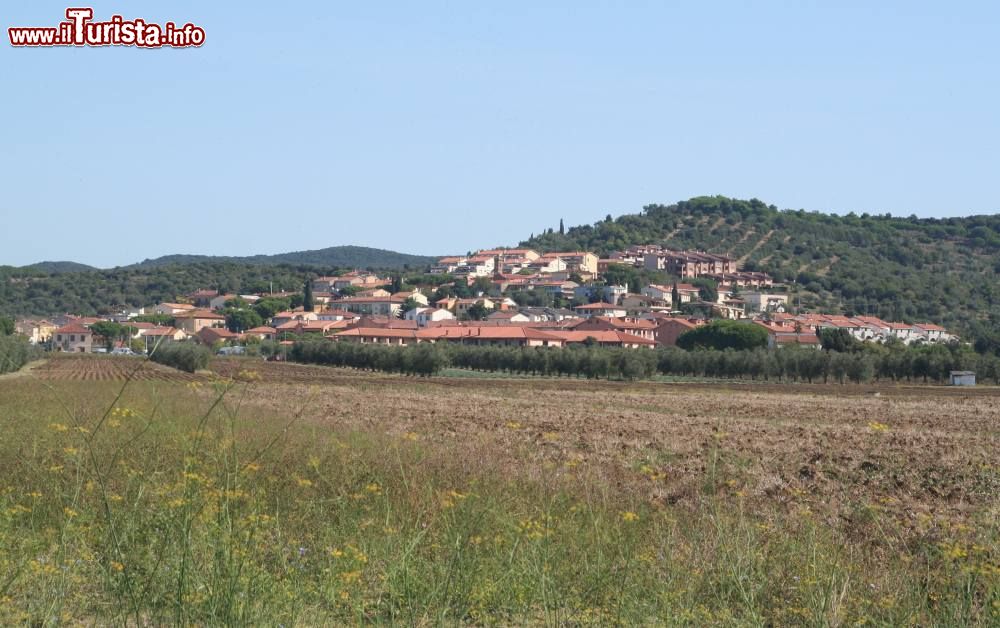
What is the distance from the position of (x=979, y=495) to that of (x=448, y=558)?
30.8ft

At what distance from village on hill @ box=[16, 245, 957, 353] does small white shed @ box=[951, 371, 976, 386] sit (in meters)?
29.9

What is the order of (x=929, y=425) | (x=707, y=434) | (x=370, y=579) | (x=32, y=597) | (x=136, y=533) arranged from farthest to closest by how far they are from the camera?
(x=929, y=425)
(x=707, y=434)
(x=370, y=579)
(x=136, y=533)
(x=32, y=597)

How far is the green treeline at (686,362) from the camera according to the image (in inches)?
3243

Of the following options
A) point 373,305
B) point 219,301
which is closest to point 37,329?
point 219,301

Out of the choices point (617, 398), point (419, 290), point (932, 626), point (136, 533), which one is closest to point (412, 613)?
point (136, 533)

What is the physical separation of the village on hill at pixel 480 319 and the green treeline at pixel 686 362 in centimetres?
1447

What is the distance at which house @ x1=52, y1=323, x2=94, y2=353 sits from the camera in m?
140

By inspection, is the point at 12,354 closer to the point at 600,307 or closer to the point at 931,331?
the point at 600,307

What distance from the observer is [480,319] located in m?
158

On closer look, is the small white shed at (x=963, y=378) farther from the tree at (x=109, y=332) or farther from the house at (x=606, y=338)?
the tree at (x=109, y=332)

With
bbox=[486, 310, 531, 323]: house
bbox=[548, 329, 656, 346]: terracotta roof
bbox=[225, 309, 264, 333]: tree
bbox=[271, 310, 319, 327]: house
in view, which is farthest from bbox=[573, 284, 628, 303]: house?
bbox=[225, 309, 264, 333]: tree

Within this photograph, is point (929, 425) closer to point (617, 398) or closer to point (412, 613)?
point (617, 398)

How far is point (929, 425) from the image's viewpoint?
33.9m

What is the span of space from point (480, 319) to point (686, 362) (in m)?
68.7
